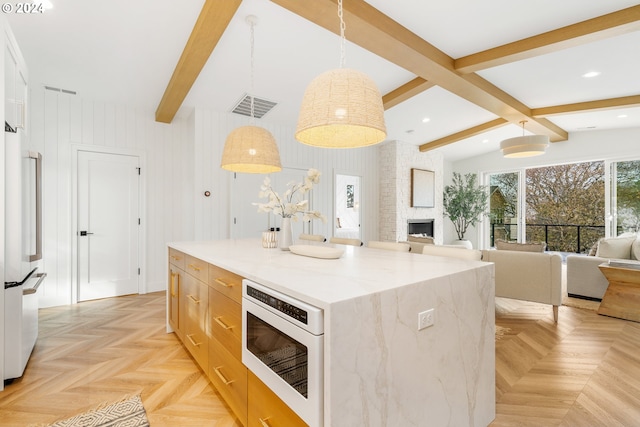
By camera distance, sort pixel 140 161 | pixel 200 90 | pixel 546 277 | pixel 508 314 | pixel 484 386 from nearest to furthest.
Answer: pixel 484 386 → pixel 546 277 → pixel 508 314 → pixel 200 90 → pixel 140 161

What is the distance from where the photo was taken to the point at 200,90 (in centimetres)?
391

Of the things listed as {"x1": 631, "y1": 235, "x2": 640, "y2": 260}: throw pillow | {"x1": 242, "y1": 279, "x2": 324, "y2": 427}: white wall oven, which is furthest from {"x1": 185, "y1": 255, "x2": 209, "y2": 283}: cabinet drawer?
{"x1": 631, "y1": 235, "x2": 640, "y2": 260}: throw pillow

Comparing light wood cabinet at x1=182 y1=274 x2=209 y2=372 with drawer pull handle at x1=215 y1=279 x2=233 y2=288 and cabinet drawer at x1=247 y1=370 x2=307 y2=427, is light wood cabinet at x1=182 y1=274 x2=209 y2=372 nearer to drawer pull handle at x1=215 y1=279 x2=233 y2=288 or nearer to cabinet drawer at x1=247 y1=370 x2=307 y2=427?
drawer pull handle at x1=215 y1=279 x2=233 y2=288

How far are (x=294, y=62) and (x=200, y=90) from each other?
1357 mm

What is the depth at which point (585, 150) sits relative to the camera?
6426 mm

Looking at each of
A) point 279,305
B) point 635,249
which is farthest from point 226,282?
point 635,249

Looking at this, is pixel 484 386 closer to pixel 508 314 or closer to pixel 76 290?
pixel 508 314

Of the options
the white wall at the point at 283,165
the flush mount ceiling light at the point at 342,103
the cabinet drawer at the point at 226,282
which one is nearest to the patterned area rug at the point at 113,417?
the cabinet drawer at the point at 226,282

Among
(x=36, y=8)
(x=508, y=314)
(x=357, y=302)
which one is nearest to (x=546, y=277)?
(x=508, y=314)

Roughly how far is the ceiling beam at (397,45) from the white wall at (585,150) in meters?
3.19

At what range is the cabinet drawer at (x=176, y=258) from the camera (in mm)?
2526

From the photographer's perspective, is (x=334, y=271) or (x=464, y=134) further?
(x=464, y=134)

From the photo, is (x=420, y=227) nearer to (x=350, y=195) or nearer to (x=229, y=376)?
(x=350, y=195)

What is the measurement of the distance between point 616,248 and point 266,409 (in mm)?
5048
